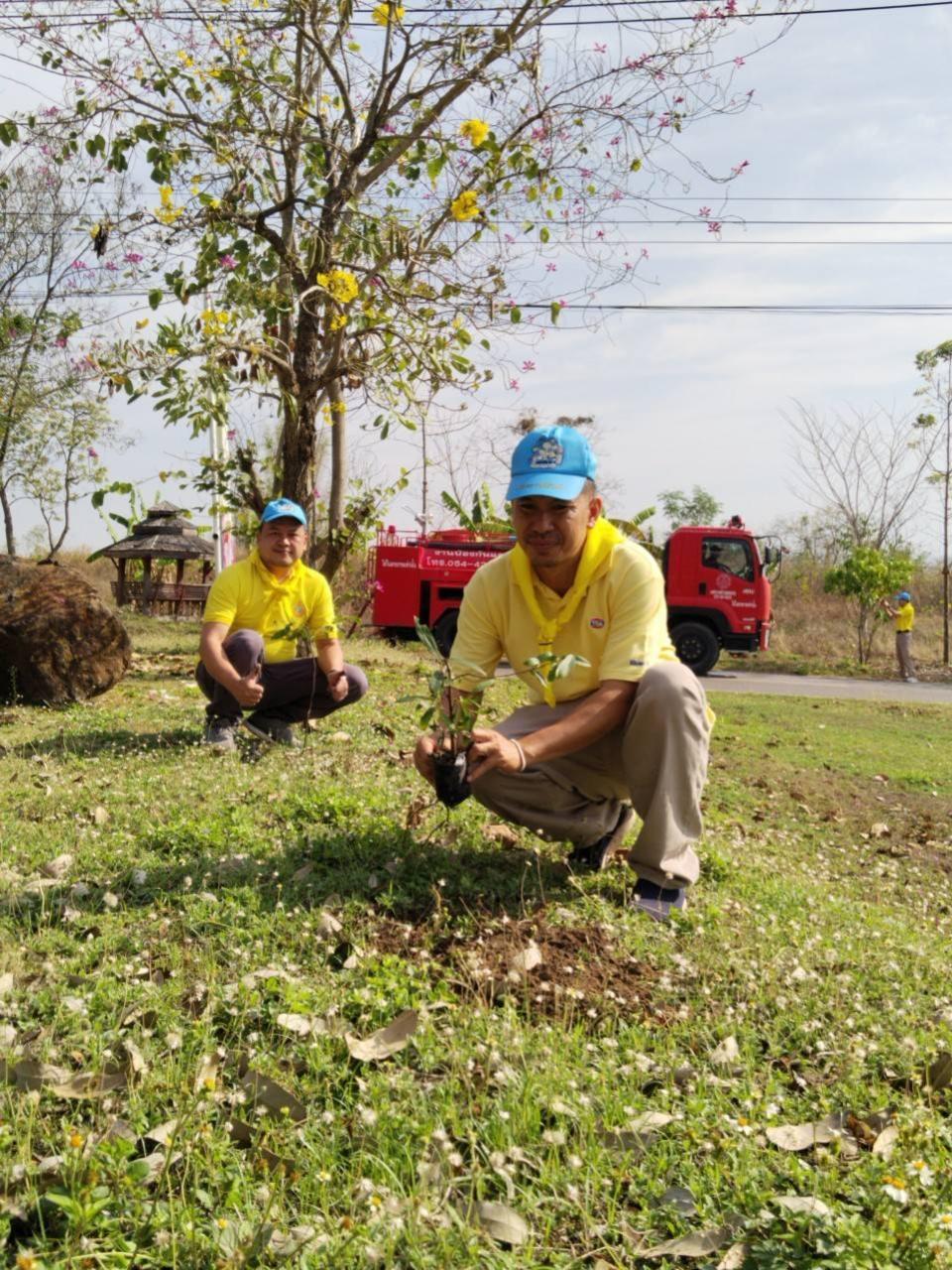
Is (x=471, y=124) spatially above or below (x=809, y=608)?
above

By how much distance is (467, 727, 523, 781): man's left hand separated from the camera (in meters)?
3.09

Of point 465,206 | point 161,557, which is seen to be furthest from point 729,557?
point 161,557

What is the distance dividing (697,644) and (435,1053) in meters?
15.7

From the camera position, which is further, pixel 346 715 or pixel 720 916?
pixel 346 715

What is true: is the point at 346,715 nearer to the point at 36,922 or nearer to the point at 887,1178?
the point at 36,922

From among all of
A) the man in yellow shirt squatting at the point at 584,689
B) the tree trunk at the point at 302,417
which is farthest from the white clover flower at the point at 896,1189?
the tree trunk at the point at 302,417

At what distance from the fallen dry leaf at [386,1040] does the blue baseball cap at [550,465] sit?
1.58 m

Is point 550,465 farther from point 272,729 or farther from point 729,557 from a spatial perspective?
point 729,557

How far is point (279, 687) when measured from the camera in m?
5.88

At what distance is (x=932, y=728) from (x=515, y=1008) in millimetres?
10458

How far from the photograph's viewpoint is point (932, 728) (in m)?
11.7

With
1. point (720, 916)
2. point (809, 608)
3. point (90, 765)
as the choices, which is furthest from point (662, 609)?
point (809, 608)

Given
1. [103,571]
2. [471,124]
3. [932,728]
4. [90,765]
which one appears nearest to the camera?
[90,765]

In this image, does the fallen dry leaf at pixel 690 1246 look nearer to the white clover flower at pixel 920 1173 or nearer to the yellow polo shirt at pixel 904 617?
the white clover flower at pixel 920 1173
